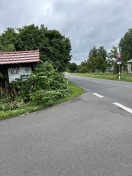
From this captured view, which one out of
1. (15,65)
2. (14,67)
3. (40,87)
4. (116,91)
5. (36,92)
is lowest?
(116,91)

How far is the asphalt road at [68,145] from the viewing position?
3.49m

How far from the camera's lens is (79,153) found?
13.4ft

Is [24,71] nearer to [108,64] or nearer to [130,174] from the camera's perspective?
[130,174]

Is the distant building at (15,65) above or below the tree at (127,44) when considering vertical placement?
below

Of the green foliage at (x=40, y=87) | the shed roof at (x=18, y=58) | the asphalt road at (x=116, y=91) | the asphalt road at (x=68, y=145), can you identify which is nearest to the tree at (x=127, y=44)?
the asphalt road at (x=116, y=91)

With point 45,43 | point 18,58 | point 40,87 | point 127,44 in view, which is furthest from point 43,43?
point 127,44

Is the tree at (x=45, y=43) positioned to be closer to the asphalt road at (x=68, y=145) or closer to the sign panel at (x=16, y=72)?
the sign panel at (x=16, y=72)

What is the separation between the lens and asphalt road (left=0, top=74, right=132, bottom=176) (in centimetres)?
349

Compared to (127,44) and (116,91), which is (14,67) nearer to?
(116,91)

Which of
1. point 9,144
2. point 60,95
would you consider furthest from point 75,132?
point 60,95

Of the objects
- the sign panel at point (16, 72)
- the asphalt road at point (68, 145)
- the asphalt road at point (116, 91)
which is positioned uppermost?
the sign panel at point (16, 72)

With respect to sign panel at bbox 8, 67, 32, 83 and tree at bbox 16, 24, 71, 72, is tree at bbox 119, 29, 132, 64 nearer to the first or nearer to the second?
tree at bbox 16, 24, 71, 72

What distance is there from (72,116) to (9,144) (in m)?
2.82

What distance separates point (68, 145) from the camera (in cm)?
451
